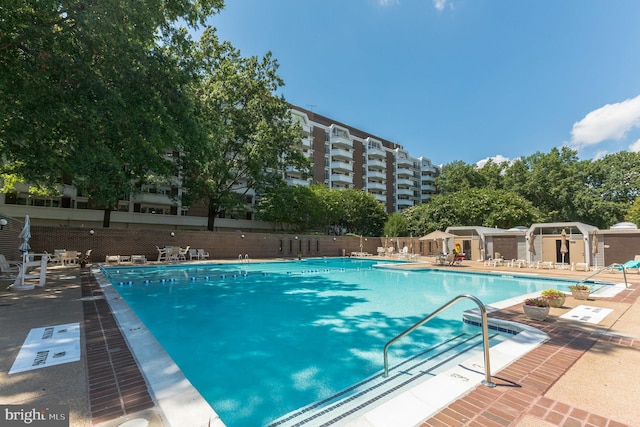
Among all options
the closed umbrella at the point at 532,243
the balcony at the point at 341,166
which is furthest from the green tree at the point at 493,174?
the closed umbrella at the point at 532,243

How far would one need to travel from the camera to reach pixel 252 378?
453 cm

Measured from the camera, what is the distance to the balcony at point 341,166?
53.4 m

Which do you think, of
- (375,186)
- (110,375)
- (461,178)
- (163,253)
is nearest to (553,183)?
(461,178)

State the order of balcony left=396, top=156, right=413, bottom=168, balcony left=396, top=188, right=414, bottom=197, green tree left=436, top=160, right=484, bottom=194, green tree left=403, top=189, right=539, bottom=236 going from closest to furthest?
1. green tree left=403, top=189, right=539, bottom=236
2. green tree left=436, top=160, right=484, bottom=194
3. balcony left=396, top=188, right=414, bottom=197
4. balcony left=396, top=156, right=413, bottom=168

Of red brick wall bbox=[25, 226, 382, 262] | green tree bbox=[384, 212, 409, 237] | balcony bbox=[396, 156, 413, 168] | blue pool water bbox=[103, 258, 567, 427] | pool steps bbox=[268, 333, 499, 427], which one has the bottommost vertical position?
blue pool water bbox=[103, 258, 567, 427]

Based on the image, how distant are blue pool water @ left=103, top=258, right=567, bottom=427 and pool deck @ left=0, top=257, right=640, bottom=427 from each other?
1.15m

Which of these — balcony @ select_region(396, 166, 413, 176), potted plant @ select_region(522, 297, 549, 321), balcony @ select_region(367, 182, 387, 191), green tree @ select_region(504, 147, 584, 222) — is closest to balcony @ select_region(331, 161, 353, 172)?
balcony @ select_region(367, 182, 387, 191)

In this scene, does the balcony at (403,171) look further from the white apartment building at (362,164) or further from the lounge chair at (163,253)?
the lounge chair at (163,253)

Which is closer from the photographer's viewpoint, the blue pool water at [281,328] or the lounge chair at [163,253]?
the blue pool water at [281,328]

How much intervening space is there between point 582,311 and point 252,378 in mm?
7492

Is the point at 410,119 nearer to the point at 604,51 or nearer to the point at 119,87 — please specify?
the point at 604,51
